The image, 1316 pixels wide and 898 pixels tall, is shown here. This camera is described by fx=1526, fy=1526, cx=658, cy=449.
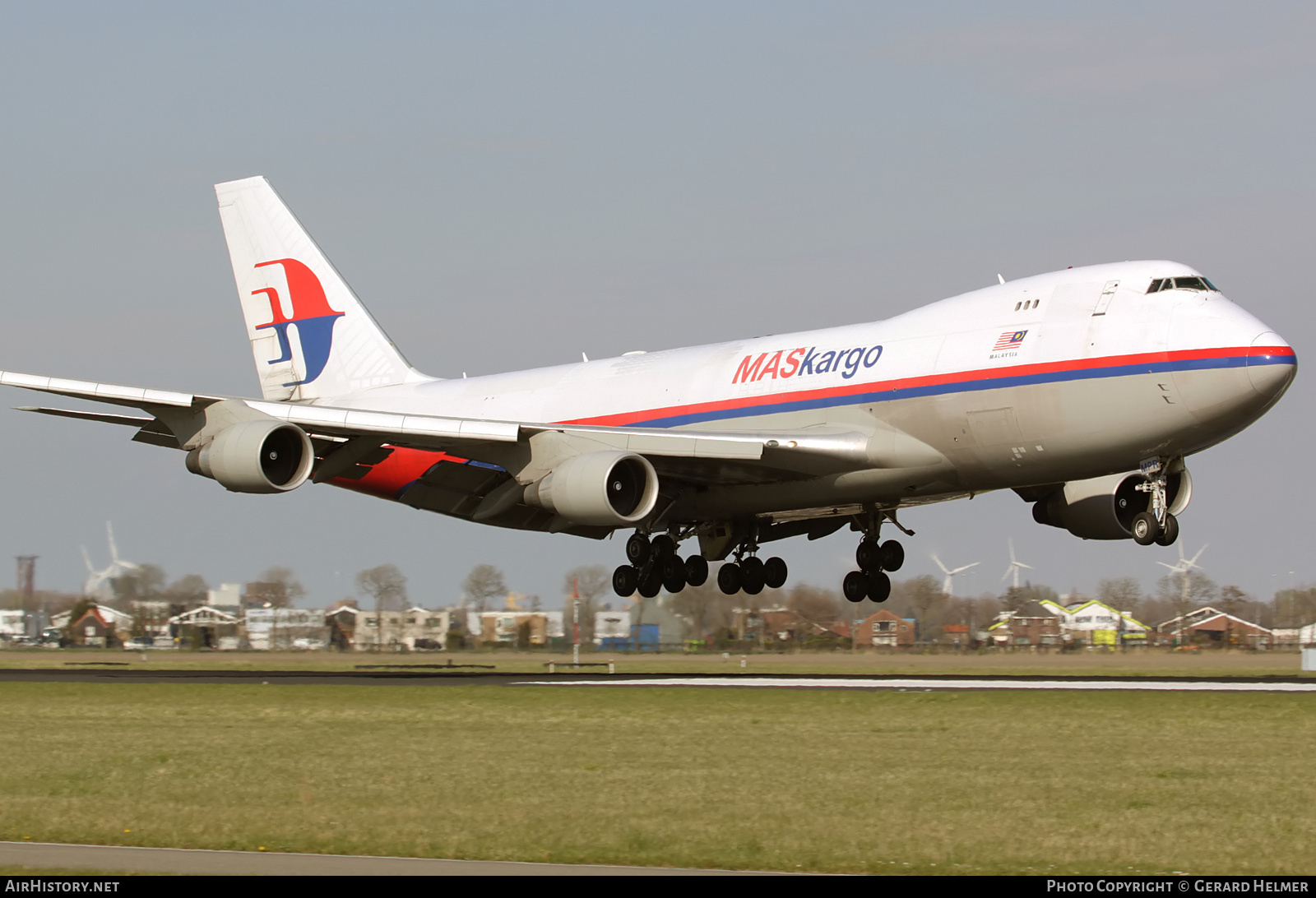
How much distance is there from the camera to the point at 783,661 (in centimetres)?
6412

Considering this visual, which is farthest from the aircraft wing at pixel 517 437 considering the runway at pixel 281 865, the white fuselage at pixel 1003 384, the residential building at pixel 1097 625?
the residential building at pixel 1097 625

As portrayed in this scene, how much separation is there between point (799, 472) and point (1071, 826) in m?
19.8

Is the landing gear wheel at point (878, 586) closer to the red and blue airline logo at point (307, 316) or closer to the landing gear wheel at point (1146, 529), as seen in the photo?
the landing gear wheel at point (1146, 529)

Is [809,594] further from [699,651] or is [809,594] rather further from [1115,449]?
[1115,449]

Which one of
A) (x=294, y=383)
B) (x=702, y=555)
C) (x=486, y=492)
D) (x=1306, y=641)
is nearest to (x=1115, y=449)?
(x=702, y=555)

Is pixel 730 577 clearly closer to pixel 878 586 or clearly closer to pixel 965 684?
pixel 878 586

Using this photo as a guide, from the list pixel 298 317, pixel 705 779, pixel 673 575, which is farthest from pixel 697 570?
pixel 705 779

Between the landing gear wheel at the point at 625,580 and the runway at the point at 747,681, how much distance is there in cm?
237

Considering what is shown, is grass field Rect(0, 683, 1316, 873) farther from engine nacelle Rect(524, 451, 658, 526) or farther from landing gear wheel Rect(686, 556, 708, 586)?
landing gear wheel Rect(686, 556, 708, 586)

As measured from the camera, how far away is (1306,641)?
3332 inches

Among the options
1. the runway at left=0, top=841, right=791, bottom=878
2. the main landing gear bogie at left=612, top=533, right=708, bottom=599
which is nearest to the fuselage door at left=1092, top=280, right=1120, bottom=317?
the main landing gear bogie at left=612, top=533, right=708, bottom=599

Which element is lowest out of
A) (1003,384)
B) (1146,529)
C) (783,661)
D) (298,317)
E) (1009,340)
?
(783,661)

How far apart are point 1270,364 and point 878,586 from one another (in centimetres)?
1440

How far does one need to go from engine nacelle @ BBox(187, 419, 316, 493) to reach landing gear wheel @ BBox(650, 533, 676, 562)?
32.0ft
